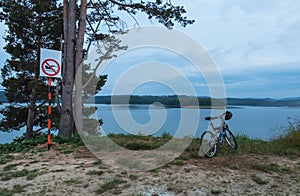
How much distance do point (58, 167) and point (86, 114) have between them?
10.00 m

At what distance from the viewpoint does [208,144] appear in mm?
4621

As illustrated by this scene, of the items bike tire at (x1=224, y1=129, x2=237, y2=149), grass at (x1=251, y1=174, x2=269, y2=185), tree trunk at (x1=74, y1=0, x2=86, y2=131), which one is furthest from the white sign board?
grass at (x1=251, y1=174, x2=269, y2=185)

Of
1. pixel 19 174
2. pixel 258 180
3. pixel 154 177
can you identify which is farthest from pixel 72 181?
pixel 258 180

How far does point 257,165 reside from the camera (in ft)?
12.8

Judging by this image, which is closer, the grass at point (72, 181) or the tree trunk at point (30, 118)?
the grass at point (72, 181)

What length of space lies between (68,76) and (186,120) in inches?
145

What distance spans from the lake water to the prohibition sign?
1574 millimetres

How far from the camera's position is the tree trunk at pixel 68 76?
6707 mm

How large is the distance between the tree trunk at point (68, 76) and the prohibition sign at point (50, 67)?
60.1 inches

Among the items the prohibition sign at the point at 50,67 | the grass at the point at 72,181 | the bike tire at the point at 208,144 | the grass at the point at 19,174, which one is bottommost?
the grass at the point at 19,174

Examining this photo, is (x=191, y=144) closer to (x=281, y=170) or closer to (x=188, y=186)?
(x=281, y=170)

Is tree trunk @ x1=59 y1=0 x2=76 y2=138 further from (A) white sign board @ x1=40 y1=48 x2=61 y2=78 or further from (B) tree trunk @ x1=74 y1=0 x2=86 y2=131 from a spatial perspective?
(A) white sign board @ x1=40 y1=48 x2=61 y2=78

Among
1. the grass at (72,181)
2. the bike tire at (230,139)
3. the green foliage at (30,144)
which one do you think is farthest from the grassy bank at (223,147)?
the grass at (72,181)

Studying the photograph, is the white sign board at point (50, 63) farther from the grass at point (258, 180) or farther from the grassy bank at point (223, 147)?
the grass at point (258, 180)
